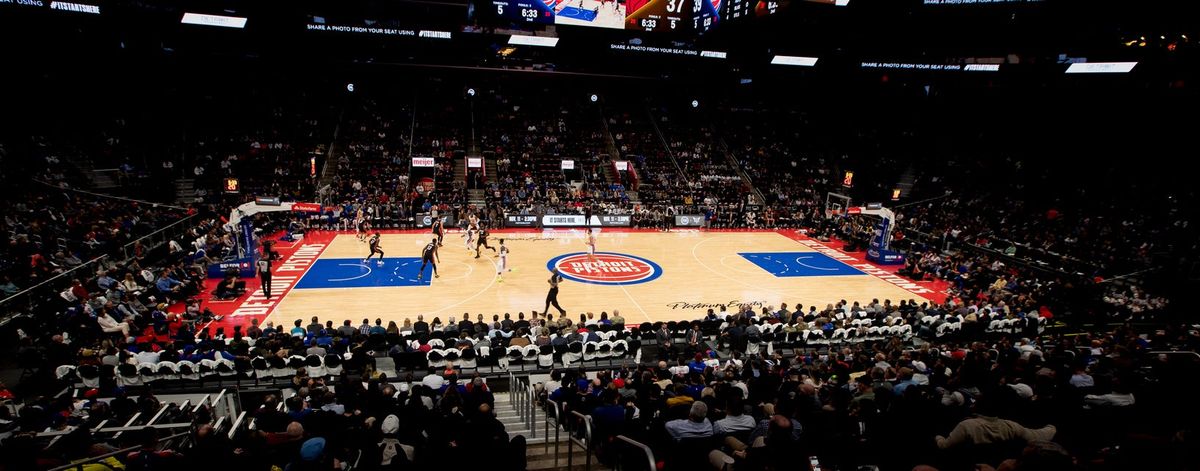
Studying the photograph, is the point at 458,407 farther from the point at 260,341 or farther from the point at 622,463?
the point at 260,341

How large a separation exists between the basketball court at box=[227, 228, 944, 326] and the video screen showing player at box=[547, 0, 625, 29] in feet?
33.7

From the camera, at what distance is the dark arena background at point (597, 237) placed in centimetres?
649

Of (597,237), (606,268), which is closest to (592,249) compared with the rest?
Answer: (606,268)

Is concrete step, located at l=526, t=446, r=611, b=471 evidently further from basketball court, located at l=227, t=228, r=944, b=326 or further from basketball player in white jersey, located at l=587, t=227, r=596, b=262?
basketball player in white jersey, located at l=587, t=227, r=596, b=262

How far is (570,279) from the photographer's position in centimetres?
2123

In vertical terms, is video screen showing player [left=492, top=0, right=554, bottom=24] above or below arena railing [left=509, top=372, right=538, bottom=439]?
above

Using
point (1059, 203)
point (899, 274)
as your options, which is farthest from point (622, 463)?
point (1059, 203)

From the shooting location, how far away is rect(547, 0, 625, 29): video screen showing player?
24.2 m

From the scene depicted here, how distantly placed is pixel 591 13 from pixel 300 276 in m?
16.0

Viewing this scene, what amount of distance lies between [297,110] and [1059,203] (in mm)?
47887

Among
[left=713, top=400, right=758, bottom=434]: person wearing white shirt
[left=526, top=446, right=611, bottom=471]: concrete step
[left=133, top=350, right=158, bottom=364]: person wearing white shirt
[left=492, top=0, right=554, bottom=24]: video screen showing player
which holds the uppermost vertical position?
[left=492, top=0, right=554, bottom=24]: video screen showing player

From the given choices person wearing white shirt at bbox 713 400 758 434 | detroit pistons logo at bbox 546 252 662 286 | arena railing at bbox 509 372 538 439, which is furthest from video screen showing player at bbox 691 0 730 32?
person wearing white shirt at bbox 713 400 758 434

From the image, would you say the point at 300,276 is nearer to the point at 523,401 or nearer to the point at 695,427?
the point at 523,401

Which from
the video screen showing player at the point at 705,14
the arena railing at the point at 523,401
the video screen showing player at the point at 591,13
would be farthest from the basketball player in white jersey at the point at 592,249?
the arena railing at the point at 523,401
